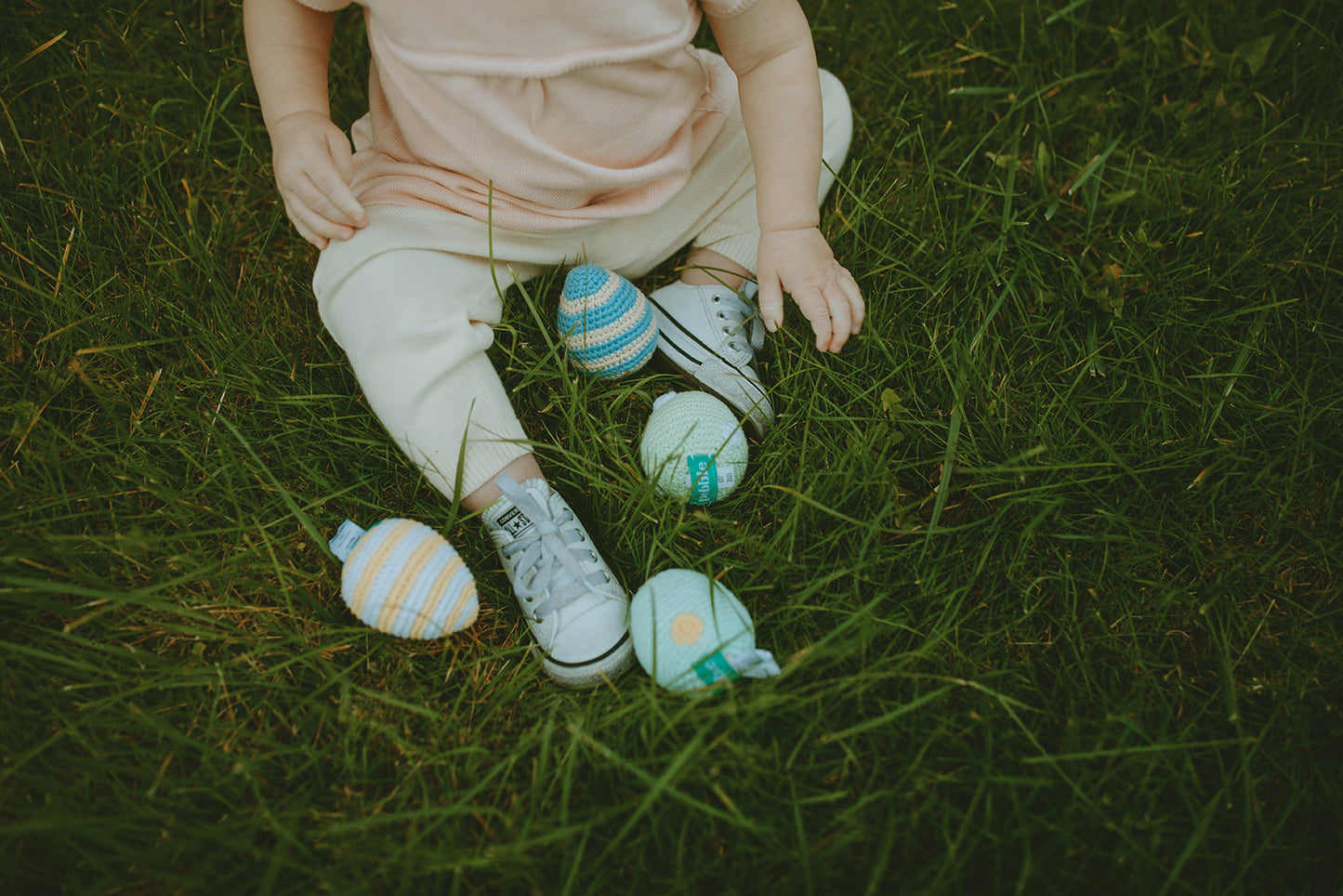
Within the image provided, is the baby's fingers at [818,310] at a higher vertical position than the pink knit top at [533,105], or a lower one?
lower

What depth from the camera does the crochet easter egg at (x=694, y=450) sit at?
1.32 m

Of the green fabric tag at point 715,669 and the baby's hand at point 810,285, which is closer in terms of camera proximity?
the green fabric tag at point 715,669

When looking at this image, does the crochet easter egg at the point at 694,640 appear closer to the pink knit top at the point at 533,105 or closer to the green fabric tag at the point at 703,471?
the green fabric tag at the point at 703,471

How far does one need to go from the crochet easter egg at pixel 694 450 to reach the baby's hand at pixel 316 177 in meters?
0.62

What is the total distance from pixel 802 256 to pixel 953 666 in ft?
2.39

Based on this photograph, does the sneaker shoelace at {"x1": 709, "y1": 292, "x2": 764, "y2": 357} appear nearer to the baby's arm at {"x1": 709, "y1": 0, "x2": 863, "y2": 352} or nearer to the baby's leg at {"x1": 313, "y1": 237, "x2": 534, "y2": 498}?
the baby's arm at {"x1": 709, "y1": 0, "x2": 863, "y2": 352}

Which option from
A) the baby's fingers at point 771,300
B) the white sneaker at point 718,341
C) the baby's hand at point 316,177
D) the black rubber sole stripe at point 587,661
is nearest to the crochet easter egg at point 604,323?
the white sneaker at point 718,341

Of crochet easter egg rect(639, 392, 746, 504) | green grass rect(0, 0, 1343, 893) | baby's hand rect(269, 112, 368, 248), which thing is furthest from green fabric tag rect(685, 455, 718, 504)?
baby's hand rect(269, 112, 368, 248)

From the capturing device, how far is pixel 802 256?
4.52 feet

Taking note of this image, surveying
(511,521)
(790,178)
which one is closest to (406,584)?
(511,521)

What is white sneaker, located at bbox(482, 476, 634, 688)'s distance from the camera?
48.9 inches

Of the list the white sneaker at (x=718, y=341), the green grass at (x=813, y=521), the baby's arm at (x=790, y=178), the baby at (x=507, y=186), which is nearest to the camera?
the green grass at (x=813, y=521)

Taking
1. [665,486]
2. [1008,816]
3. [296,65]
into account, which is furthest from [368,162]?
[1008,816]

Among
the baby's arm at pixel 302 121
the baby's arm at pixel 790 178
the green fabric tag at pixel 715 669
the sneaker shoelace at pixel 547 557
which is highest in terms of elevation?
the baby's arm at pixel 302 121
